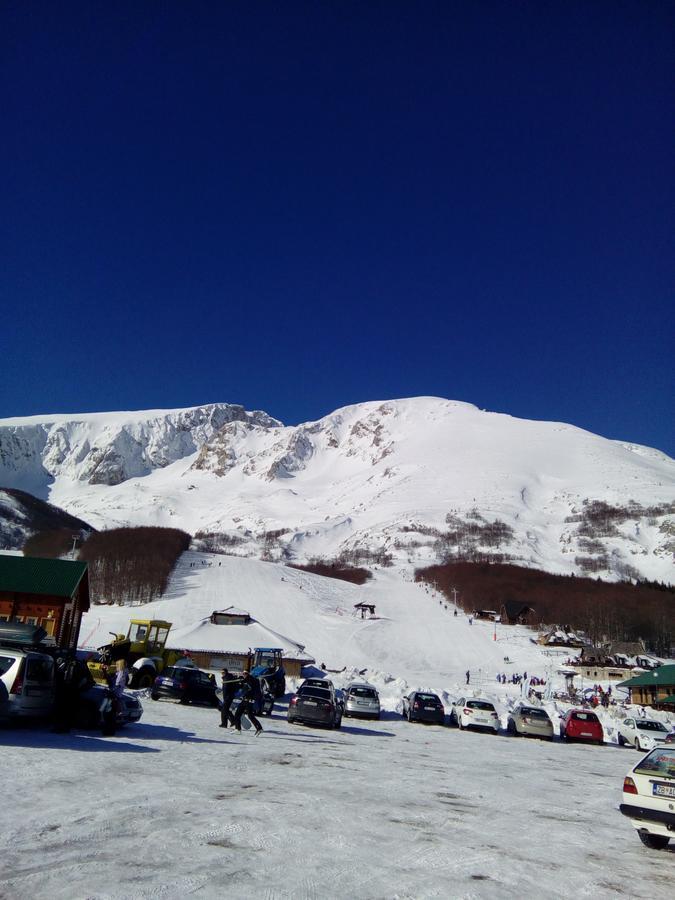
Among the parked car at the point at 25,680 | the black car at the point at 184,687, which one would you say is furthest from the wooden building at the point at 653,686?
the parked car at the point at 25,680

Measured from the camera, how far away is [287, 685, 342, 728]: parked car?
842 inches

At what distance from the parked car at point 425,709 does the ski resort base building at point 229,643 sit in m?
17.6

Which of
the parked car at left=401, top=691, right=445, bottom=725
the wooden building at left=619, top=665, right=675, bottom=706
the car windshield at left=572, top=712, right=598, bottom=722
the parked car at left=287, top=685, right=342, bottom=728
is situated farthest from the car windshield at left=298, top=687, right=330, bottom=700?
the wooden building at left=619, top=665, right=675, bottom=706

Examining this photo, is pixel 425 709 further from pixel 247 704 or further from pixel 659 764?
pixel 659 764

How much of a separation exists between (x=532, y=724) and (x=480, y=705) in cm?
225

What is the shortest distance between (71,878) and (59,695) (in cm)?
958

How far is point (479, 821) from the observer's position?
31.0 feet

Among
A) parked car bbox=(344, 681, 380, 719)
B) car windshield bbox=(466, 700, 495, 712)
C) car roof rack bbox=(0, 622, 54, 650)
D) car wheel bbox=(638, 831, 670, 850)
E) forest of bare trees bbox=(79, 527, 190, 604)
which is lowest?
parked car bbox=(344, 681, 380, 719)

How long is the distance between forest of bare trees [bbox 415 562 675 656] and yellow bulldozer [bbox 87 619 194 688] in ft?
288

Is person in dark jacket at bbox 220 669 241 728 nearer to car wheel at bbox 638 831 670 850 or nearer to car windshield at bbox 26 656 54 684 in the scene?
car windshield at bbox 26 656 54 684

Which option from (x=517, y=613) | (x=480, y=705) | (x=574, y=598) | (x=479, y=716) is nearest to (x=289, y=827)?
(x=479, y=716)

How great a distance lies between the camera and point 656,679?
52781mm

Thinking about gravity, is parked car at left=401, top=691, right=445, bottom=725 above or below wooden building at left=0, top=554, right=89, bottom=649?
below

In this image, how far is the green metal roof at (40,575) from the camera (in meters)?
33.2
